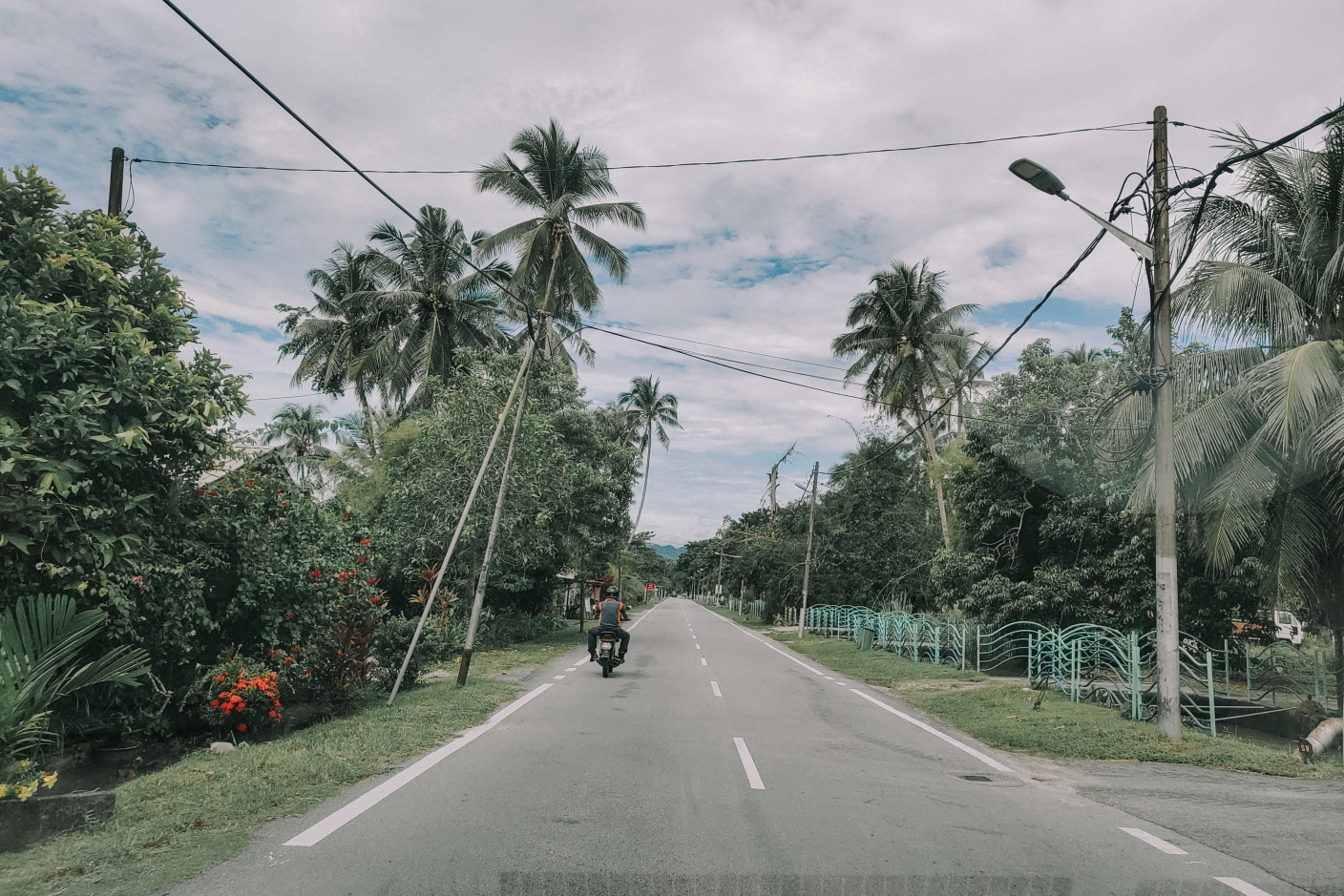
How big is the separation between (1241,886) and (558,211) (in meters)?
22.5

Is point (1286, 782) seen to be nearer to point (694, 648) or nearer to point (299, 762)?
point (299, 762)

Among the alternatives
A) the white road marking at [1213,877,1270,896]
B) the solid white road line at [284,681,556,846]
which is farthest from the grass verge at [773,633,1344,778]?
the solid white road line at [284,681,556,846]

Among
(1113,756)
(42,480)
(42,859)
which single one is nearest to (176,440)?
(42,480)

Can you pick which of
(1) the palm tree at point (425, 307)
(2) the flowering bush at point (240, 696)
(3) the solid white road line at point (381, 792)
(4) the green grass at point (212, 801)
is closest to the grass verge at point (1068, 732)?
(3) the solid white road line at point (381, 792)

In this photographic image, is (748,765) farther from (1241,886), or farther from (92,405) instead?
(92,405)

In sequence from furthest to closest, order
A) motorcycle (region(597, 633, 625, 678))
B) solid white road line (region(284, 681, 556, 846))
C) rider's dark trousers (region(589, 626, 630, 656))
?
1. rider's dark trousers (region(589, 626, 630, 656))
2. motorcycle (region(597, 633, 625, 678))
3. solid white road line (region(284, 681, 556, 846))

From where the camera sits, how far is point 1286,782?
28.1 feet

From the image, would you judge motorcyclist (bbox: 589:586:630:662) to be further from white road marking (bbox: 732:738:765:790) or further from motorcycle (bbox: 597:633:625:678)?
white road marking (bbox: 732:738:765:790)

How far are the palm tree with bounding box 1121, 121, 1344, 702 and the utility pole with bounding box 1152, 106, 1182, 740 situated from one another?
2.79 feet

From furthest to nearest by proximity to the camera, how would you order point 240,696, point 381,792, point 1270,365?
point 1270,365 < point 240,696 < point 381,792

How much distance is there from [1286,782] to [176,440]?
1106cm

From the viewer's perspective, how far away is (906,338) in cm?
3278

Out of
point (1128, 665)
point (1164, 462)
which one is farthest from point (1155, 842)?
Answer: point (1128, 665)

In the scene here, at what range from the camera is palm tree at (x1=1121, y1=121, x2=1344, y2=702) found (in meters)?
11.0
